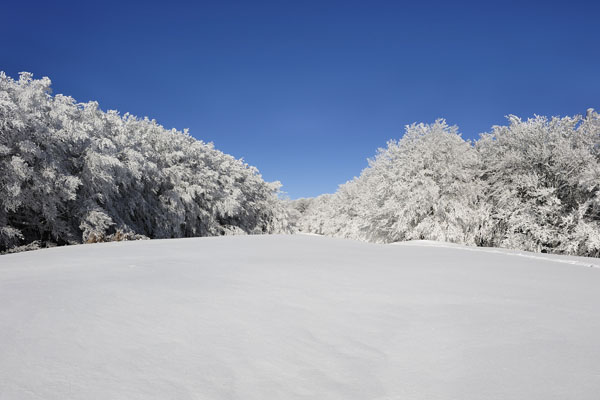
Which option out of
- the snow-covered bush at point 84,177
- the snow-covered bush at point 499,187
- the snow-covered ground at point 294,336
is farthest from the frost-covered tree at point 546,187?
the snow-covered bush at point 84,177

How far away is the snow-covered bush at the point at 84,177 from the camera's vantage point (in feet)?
43.1

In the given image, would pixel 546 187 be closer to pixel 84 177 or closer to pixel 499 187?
pixel 499 187

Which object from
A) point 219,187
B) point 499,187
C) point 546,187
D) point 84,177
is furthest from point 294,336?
point 219,187

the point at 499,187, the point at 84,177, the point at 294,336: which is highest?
the point at 499,187

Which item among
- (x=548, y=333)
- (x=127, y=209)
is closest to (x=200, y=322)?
(x=548, y=333)

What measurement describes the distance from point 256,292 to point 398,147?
23.1 m

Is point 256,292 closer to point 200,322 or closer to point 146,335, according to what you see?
point 200,322

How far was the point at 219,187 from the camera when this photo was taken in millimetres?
29938

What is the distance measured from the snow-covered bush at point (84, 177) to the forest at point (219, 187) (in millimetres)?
63

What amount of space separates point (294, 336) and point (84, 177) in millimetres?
17049

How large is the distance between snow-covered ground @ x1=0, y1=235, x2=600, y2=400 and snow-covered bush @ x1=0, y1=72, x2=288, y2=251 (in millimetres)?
8525

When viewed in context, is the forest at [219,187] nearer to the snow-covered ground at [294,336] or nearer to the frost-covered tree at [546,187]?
the frost-covered tree at [546,187]

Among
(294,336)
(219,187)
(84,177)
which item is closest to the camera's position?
(294,336)

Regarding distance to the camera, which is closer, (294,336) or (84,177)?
(294,336)
